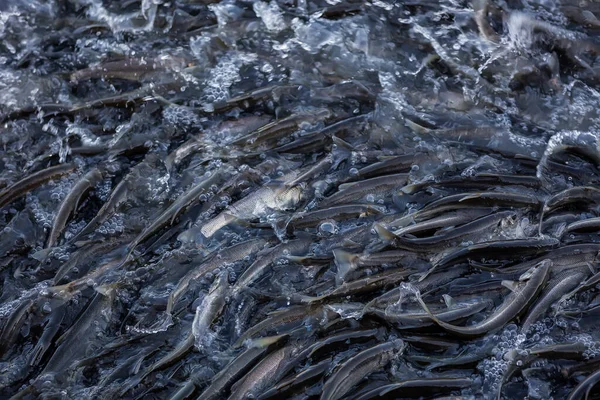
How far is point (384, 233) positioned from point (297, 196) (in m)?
0.77

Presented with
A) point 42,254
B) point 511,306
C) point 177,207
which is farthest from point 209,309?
point 511,306

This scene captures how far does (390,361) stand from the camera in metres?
3.30

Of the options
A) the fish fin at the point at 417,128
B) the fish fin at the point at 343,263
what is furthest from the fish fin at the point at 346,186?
the fish fin at the point at 417,128

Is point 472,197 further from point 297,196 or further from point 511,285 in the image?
point 297,196

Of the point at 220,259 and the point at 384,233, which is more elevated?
the point at 384,233

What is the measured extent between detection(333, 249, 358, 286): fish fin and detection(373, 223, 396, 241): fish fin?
0.19 meters

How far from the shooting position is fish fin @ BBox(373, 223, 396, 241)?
3.60 meters

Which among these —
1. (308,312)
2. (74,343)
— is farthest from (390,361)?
(74,343)

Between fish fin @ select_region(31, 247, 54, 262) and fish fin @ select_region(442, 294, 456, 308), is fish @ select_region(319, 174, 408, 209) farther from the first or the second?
fish fin @ select_region(31, 247, 54, 262)

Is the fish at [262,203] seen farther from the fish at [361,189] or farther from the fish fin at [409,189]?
the fish fin at [409,189]

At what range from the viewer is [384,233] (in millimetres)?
3613

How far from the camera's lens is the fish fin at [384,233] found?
3.60 meters

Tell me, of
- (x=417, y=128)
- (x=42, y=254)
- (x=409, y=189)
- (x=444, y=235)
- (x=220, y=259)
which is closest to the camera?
(x=444, y=235)

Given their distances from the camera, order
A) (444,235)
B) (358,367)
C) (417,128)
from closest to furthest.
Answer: (358,367)
(444,235)
(417,128)
